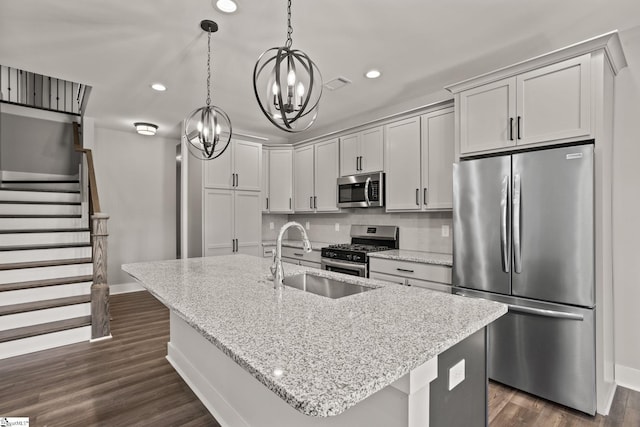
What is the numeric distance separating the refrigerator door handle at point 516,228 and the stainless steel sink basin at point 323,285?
1.29 meters

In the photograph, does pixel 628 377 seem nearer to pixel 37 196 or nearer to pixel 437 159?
pixel 437 159

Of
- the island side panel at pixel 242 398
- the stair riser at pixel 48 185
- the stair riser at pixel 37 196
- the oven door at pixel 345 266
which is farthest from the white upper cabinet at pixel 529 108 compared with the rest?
the stair riser at pixel 48 185

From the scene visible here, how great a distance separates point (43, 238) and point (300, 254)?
3205mm

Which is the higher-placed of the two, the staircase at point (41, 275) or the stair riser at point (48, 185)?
the stair riser at point (48, 185)

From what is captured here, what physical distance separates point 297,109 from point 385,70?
5.99 ft

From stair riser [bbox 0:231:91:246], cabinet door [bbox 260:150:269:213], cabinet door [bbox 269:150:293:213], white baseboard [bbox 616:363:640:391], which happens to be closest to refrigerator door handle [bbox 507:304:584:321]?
white baseboard [bbox 616:363:640:391]

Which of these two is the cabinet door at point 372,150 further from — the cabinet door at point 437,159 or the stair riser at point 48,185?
the stair riser at point 48,185

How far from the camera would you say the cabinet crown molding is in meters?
2.07

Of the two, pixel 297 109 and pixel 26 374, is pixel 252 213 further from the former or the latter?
pixel 297 109

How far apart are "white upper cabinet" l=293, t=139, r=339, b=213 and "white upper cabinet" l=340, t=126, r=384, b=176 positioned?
0.15 meters

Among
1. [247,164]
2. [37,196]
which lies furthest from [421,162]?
[37,196]

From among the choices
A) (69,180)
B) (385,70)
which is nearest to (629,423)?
(385,70)

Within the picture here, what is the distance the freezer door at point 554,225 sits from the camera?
2.09 metres

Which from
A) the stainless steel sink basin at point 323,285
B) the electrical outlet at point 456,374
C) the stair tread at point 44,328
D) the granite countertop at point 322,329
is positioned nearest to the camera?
the granite countertop at point 322,329
